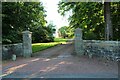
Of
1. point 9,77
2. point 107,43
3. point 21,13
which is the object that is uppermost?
point 21,13

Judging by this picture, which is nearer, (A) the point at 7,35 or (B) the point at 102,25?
(A) the point at 7,35

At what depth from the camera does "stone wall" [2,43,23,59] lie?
1484 centimetres

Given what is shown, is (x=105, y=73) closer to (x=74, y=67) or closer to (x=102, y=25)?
(x=74, y=67)

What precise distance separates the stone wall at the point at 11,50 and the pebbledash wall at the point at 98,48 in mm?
3617

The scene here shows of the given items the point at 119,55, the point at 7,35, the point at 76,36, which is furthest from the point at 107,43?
the point at 7,35

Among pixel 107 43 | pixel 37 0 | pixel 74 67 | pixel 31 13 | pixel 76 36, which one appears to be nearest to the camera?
pixel 74 67

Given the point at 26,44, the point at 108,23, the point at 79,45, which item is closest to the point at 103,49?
the point at 79,45

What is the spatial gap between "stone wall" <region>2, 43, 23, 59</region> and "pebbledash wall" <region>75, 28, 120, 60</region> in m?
3.62

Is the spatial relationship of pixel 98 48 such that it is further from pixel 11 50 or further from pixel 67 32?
pixel 67 32

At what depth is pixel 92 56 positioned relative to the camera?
49.8ft

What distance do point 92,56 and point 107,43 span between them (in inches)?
62.7

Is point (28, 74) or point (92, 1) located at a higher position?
point (92, 1)

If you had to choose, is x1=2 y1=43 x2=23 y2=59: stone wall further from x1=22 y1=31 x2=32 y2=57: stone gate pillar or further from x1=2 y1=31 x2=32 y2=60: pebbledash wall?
x1=22 y1=31 x2=32 y2=57: stone gate pillar

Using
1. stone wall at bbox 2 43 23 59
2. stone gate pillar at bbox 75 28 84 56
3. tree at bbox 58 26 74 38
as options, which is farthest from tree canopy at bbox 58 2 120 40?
tree at bbox 58 26 74 38
